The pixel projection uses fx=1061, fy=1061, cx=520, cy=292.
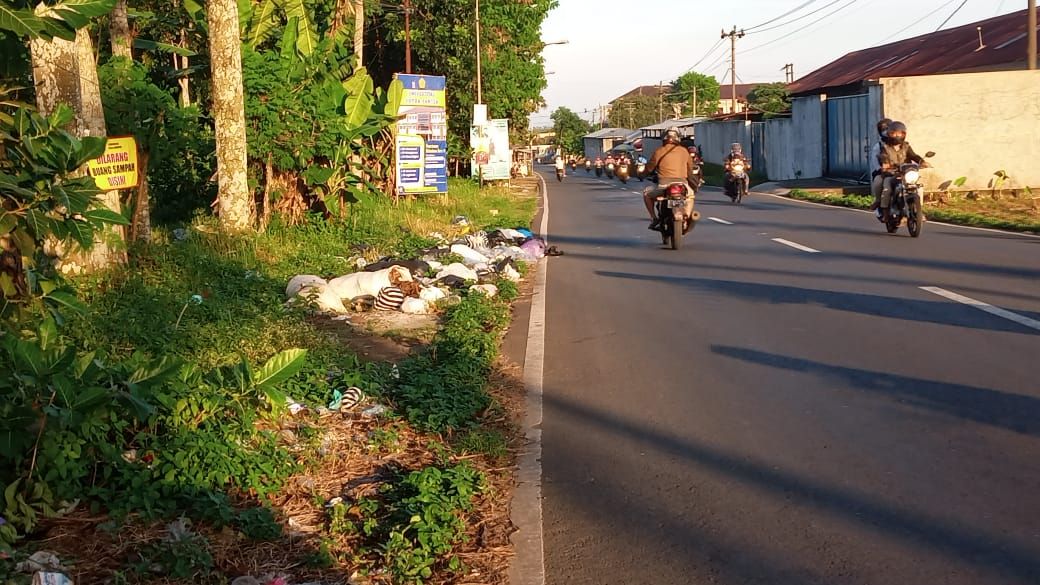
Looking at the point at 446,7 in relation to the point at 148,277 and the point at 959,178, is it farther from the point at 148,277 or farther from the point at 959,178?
the point at 148,277

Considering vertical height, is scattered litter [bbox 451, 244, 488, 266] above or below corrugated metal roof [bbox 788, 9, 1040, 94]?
below

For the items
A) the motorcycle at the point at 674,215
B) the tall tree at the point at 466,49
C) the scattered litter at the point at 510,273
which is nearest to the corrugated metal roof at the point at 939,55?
the tall tree at the point at 466,49

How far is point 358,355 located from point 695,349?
2.59 m

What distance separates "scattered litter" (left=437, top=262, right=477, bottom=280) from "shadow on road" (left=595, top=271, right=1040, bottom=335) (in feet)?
7.24

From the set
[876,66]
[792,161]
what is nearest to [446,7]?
[792,161]

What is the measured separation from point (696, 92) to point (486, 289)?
367ft

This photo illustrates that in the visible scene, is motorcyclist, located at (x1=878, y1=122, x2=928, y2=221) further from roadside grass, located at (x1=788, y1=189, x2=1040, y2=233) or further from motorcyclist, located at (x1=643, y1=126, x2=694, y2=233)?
motorcyclist, located at (x1=643, y1=126, x2=694, y2=233)

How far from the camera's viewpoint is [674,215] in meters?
15.0

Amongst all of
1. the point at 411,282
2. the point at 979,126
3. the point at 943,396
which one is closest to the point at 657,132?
the point at 979,126

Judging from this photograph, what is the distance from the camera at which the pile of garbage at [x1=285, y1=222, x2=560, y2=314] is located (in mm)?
10281

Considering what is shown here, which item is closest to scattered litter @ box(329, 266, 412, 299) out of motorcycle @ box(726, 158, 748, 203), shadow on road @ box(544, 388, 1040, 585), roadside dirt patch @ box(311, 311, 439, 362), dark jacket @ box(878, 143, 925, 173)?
roadside dirt patch @ box(311, 311, 439, 362)

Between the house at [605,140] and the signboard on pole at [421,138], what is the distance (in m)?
67.9

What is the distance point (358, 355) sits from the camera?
812cm

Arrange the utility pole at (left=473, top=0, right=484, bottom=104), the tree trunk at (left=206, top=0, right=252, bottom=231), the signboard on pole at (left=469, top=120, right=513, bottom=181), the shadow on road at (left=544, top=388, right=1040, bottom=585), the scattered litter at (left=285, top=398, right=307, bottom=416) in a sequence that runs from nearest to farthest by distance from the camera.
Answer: the shadow on road at (left=544, top=388, right=1040, bottom=585), the scattered litter at (left=285, top=398, right=307, bottom=416), the tree trunk at (left=206, top=0, right=252, bottom=231), the signboard on pole at (left=469, top=120, right=513, bottom=181), the utility pole at (left=473, top=0, right=484, bottom=104)
